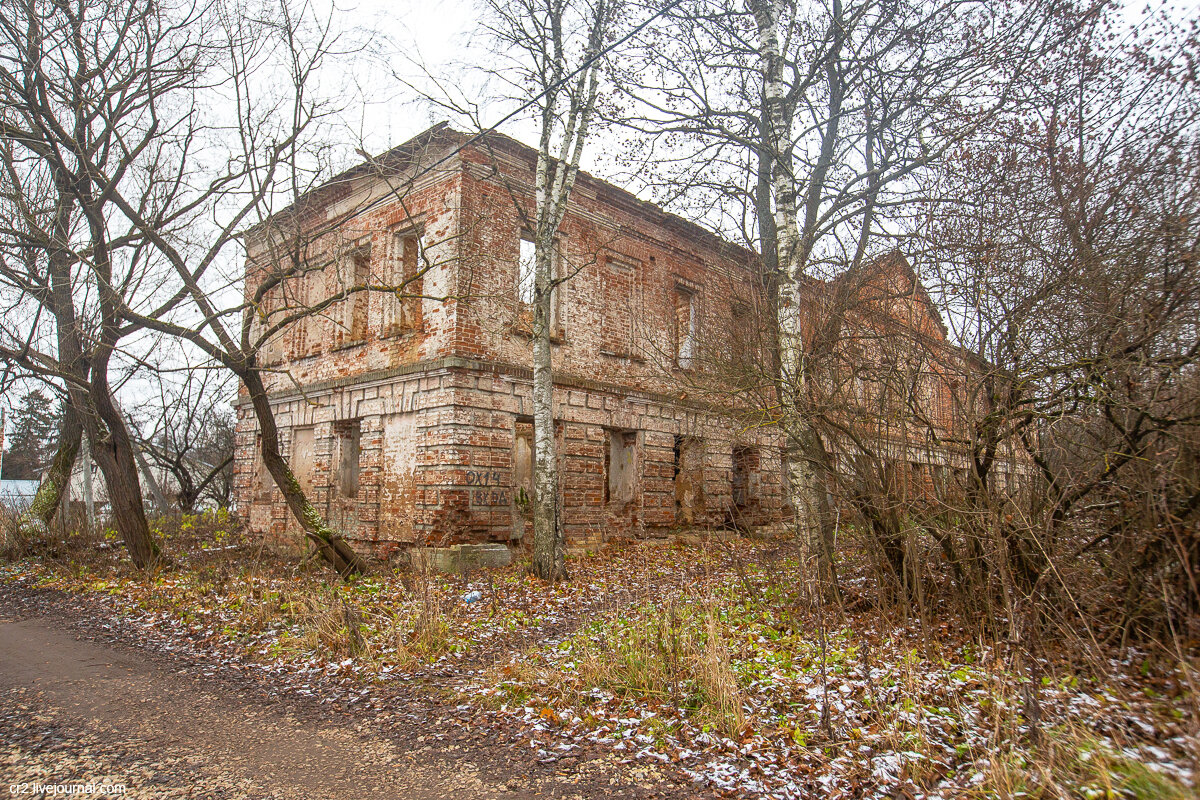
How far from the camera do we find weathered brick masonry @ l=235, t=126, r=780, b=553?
12406 mm

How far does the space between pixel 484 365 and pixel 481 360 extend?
0.12 meters

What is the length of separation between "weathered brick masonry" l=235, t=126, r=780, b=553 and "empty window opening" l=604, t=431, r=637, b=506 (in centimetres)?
4

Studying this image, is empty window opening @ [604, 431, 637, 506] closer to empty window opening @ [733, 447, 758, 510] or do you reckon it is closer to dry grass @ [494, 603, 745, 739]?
empty window opening @ [733, 447, 758, 510]

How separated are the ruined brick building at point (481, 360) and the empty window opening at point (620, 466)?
0.15 feet

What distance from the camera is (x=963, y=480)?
5914 millimetres

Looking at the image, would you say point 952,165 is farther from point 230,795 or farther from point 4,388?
point 4,388

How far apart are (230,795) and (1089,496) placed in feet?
20.3

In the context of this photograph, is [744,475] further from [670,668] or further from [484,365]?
[670,668]

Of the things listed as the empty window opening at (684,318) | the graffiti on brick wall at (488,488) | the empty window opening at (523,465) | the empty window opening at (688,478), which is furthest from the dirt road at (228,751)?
the empty window opening at (684,318)

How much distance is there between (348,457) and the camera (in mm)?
14883

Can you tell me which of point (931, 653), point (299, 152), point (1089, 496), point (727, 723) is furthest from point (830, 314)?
point (299, 152)

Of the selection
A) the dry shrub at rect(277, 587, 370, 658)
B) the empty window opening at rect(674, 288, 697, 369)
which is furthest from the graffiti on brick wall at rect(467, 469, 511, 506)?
the empty window opening at rect(674, 288, 697, 369)

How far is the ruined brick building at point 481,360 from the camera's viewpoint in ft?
40.4

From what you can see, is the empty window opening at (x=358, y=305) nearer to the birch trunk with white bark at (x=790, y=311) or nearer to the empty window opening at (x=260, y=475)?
the empty window opening at (x=260, y=475)
